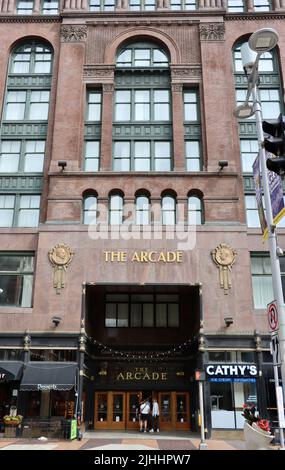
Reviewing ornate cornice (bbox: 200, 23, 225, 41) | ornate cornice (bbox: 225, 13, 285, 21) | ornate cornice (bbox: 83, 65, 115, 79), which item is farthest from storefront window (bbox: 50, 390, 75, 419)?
ornate cornice (bbox: 225, 13, 285, 21)

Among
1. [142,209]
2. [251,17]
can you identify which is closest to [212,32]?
[251,17]

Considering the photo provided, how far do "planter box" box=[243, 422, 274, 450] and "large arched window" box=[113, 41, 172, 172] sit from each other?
19749mm

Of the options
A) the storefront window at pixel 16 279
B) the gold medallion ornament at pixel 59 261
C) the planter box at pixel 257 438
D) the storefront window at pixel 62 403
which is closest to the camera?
the planter box at pixel 257 438

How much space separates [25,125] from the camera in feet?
107

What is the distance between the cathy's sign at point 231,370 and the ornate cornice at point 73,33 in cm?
2523

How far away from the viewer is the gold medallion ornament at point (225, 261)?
27.1m

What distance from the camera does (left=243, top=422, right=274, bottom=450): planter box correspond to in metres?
14.1

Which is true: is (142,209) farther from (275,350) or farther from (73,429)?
(275,350)

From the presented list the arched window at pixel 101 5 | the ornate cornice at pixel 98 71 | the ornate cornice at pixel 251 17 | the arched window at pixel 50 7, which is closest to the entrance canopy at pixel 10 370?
the ornate cornice at pixel 98 71

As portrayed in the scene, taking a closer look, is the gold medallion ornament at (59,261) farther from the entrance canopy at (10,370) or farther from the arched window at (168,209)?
the arched window at (168,209)

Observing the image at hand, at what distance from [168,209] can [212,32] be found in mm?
14536

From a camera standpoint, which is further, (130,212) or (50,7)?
(50,7)

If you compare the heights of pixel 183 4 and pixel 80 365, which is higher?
pixel 183 4

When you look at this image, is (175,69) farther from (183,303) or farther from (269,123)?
(269,123)
